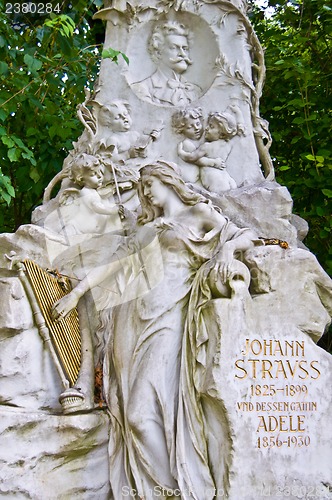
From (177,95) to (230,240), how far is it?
66.3 inches

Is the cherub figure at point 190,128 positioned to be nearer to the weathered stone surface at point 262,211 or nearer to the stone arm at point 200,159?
the stone arm at point 200,159

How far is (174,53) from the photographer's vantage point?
24.0ft

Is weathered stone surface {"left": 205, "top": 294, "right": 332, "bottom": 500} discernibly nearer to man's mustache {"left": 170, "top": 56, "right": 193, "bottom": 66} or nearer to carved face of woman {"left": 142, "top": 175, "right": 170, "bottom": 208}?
carved face of woman {"left": 142, "top": 175, "right": 170, "bottom": 208}

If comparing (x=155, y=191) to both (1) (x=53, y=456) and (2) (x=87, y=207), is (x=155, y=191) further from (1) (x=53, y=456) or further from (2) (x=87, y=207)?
(1) (x=53, y=456)

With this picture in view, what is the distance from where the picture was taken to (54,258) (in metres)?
6.53

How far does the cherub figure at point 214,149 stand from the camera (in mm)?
6805

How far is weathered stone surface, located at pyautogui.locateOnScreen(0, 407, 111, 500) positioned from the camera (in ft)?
18.8

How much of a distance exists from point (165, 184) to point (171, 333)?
1075 millimetres

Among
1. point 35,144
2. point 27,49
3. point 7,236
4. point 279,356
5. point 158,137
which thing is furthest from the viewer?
point 35,144

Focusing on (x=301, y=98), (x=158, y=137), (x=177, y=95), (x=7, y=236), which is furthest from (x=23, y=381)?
(x=301, y=98)

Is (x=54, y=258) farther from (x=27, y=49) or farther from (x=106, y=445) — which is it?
(x=27, y=49)

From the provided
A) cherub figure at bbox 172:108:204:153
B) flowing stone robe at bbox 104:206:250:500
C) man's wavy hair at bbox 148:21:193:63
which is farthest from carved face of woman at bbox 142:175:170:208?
man's wavy hair at bbox 148:21:193:63

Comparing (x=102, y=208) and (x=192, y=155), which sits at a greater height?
(x=192, y=155)

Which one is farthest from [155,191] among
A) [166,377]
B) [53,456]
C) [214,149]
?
[53,456]
